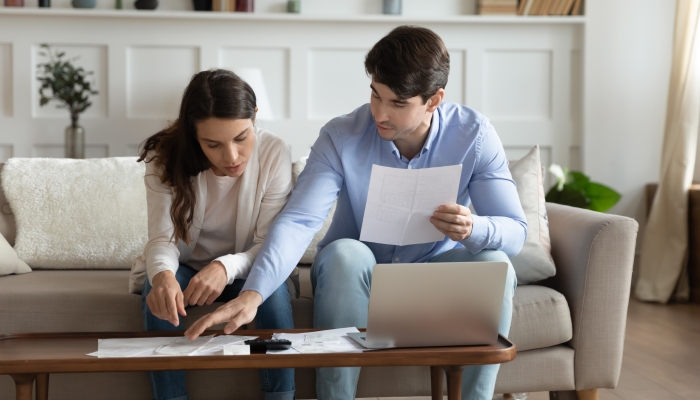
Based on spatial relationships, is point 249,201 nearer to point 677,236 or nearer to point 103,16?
point 103,16

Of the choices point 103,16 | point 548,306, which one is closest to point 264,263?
point 548,306

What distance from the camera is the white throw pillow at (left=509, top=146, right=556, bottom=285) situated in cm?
189

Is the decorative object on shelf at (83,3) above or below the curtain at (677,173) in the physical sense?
above

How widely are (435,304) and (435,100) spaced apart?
23.9 inches

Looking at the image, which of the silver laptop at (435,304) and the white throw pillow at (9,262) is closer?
the silver laptop at (435,304)

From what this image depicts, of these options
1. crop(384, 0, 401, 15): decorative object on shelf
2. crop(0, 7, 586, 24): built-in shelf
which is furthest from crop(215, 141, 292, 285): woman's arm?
crop(384, 0, 401, 15): decorative object on shelf

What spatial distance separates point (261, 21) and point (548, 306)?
99.2 inches

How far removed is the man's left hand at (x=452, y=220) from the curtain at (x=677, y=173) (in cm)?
259

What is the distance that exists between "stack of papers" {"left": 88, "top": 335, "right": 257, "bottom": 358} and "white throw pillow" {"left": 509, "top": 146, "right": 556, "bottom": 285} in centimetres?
88

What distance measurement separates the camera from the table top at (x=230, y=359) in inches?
43.1

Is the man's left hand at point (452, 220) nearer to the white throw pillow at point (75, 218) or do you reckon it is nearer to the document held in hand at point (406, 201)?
the document held in hand at point (406, 201)

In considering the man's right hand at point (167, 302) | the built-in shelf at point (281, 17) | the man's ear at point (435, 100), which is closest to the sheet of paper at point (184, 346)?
the man's right hand at point (167, 302)

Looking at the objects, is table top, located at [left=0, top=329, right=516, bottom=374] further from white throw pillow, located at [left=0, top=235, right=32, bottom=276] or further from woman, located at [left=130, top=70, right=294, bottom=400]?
white throw pillow, located at [left=0, top=235, right=32, bottom=276]

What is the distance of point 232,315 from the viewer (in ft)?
4.25
